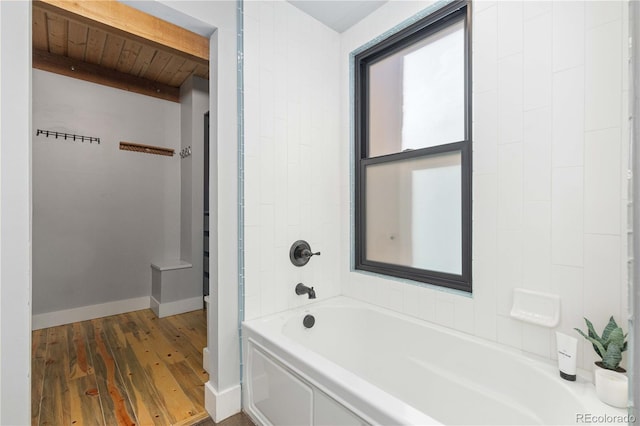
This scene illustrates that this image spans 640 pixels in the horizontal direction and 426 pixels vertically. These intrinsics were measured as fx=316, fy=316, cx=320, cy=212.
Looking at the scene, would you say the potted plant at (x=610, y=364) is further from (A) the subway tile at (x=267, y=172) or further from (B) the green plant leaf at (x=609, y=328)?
(A) the subway tile at (x=267, y=172)

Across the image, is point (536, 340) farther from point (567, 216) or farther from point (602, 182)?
point (602, 182)

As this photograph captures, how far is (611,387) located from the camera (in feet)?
3.66

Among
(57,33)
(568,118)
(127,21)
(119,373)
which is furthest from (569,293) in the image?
(57,33)

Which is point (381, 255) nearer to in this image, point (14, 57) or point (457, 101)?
point (457, 101)

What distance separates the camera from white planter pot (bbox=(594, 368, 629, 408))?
3.57 feet

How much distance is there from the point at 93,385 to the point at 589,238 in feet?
9.63

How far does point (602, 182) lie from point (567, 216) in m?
0.18

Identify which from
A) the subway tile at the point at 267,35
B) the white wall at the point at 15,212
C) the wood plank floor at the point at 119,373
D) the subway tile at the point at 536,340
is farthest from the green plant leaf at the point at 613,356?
the white wall at the point at 15,212

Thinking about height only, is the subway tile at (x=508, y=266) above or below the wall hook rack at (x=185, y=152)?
below

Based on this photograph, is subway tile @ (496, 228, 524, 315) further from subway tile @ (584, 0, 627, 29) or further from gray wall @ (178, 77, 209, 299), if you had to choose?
gray wall @ (178, 77, 209, 299)

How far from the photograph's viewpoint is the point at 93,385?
211 centimetres

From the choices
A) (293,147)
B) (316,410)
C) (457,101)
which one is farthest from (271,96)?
(316,410)

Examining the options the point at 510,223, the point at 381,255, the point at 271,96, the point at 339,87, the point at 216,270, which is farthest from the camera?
the point at 339,87

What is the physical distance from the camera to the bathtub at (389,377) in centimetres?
119
